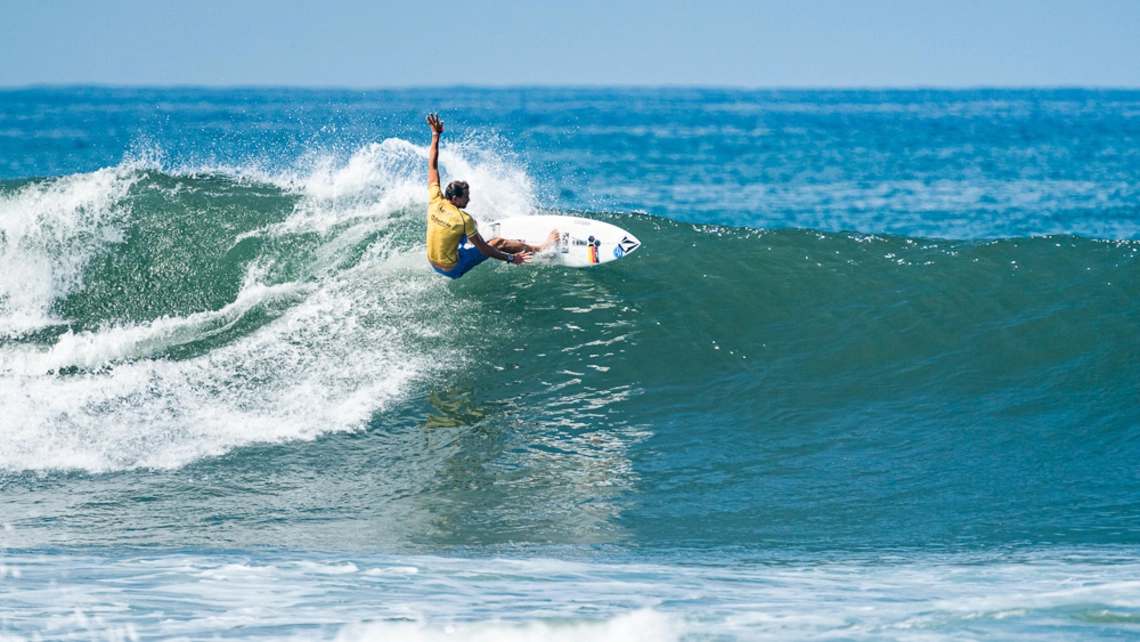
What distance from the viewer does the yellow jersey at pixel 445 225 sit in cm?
1023

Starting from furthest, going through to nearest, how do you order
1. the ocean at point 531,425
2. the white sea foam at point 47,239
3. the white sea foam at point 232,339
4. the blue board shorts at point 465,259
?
the white sea foam at point 47,239 → the blue board shorts at point 465,259 → the white sea foam at point 232,339 → the ocean at point 531,425

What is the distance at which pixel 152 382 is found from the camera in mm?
9266

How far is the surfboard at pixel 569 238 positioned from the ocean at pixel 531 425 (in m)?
0.36

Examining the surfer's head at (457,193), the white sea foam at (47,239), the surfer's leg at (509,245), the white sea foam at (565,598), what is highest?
the surfer's head at (457,193)

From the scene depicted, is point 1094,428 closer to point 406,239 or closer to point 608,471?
point 608,471

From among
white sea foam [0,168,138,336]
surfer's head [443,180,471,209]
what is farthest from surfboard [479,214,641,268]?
white sea foam [0,168,138,336]

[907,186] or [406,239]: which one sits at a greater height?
[907,186]

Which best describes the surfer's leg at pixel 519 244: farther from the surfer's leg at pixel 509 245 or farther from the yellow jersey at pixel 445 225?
the yellow jersey at pixel 445 225

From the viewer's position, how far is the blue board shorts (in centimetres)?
1069

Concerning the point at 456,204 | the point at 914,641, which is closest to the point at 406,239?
the point at 456,204

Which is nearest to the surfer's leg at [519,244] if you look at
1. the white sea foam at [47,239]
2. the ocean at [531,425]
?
the ocean at [531,425]

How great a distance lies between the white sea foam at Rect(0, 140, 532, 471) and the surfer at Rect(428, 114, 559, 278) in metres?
0.57

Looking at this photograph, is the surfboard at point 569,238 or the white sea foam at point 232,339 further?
the surfboard at point 569,238

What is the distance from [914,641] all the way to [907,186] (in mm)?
23782
